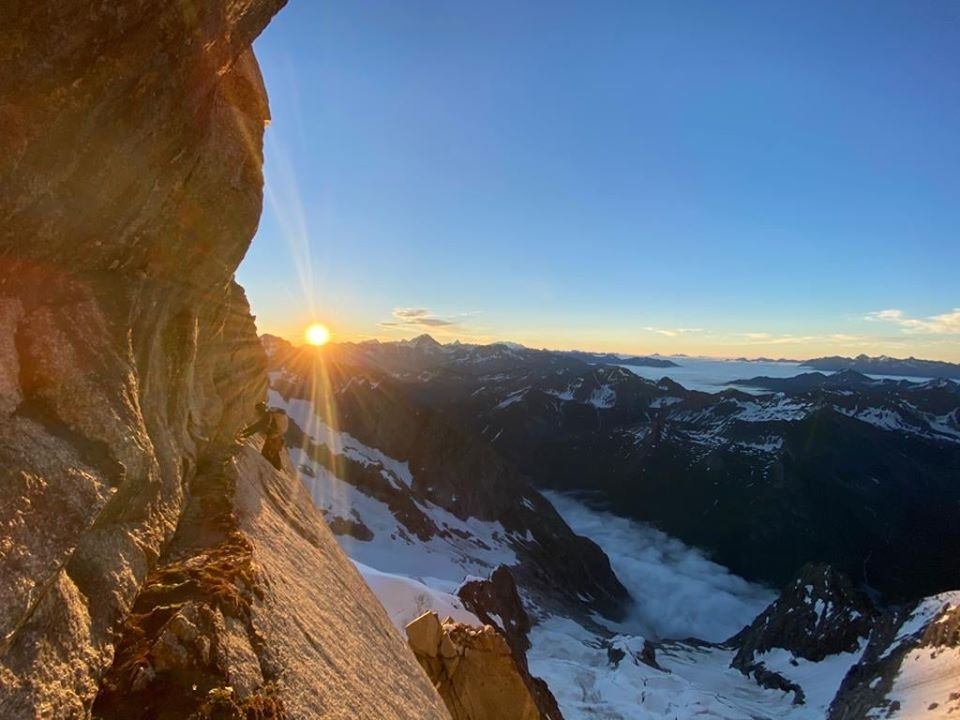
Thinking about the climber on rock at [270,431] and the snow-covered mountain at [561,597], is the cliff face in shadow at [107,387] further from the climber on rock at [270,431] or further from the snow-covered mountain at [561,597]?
the snow-covered mountain at [561,597]

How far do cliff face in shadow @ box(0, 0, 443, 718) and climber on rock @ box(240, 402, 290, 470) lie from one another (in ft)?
30.5

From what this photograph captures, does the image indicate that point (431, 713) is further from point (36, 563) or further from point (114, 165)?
point (114, 165)

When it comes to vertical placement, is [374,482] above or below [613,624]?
above

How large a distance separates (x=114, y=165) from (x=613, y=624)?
15677 cm

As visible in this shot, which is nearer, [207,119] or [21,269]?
[21,269]

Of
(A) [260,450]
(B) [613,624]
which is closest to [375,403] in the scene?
(B) [613,624]

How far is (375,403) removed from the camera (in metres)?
174

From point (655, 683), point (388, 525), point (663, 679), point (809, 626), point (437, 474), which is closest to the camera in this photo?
point (655, 683)

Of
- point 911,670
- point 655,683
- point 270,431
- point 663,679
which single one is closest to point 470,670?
point 270,431

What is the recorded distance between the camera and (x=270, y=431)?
26234mm

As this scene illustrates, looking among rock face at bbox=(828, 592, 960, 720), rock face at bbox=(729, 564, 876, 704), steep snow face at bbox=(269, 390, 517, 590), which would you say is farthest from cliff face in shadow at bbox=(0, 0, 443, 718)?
rock face at bbox=(729, 564, 876, 704)

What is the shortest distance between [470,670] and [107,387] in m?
19.9

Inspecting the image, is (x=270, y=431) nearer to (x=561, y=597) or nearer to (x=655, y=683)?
(x=655, y=683)

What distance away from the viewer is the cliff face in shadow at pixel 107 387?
8570 millimetres
